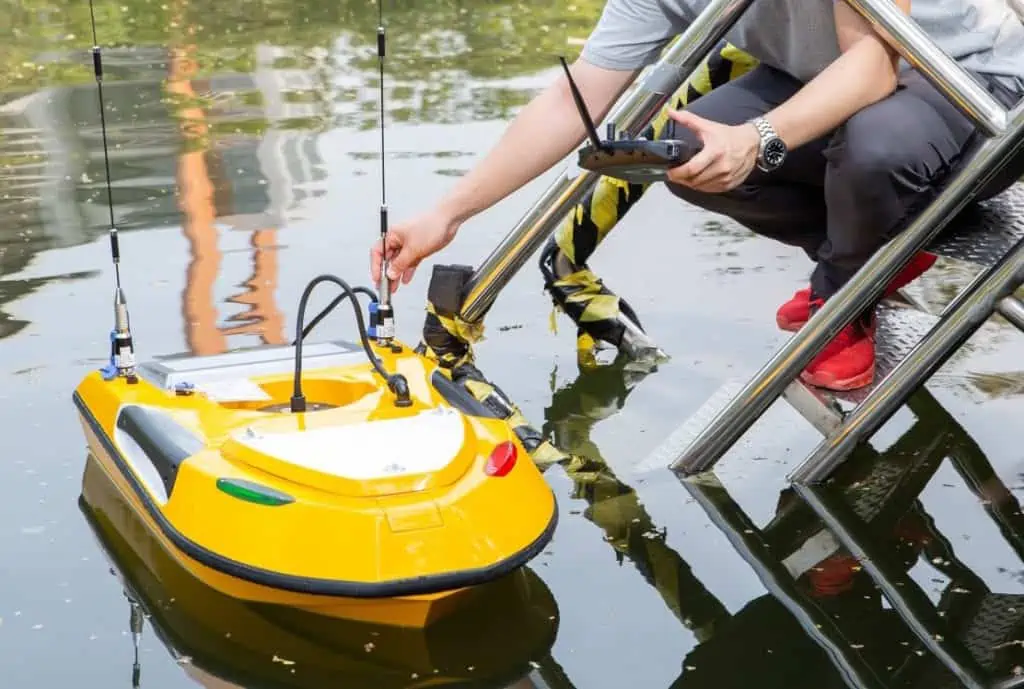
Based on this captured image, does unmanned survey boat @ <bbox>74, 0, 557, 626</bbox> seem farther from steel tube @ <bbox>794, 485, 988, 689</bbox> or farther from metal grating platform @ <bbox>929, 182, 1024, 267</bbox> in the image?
metal grating platform @ <bbox>929, 182, 1024, 267</bbox>

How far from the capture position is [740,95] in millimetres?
3707

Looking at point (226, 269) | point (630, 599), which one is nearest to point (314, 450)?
point (630, 599)

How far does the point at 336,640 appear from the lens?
2.82 metres

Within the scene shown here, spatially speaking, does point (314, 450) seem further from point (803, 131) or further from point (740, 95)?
point (740, 95)

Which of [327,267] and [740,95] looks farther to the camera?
[327,267]

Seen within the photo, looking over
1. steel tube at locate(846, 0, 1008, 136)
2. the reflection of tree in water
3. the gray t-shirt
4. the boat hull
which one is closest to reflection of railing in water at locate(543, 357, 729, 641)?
the boat hull

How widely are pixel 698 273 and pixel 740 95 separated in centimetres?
128

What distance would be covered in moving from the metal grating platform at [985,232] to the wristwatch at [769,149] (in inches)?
18.0

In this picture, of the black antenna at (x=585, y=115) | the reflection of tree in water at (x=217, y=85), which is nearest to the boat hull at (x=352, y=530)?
the black antenna at (x=585, y=115)

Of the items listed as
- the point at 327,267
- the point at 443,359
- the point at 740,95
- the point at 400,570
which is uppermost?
the point at 740,95

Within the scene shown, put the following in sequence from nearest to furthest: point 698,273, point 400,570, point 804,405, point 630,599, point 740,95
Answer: point 400,570, point 630,599, point 804,405, point 740,95, point 698,273

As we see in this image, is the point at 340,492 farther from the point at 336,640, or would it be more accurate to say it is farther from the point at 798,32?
the point at 798,32

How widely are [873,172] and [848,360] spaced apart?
496 millimetres

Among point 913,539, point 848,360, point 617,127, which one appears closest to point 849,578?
point 913,539
